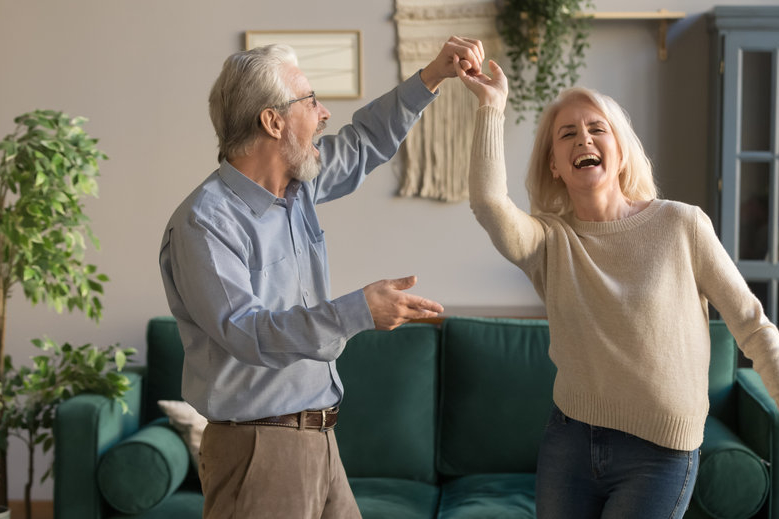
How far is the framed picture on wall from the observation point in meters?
3.55

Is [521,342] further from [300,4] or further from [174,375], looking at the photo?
[300,4]

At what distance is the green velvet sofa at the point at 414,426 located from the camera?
269cm

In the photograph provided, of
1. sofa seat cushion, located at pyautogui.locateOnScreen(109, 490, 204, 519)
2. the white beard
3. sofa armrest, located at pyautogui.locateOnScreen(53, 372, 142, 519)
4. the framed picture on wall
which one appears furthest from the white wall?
the white beard

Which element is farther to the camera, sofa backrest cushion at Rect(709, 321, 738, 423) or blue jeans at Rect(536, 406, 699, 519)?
sofa backrest cushion at Rect(709, 321, 738, 423)

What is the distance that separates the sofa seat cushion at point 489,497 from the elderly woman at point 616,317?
41.9 inches

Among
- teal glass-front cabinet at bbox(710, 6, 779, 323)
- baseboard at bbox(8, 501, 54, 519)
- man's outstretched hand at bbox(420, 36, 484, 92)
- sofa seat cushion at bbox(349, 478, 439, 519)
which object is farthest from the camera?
baseboard at bbox(8, 501, 54, 519)

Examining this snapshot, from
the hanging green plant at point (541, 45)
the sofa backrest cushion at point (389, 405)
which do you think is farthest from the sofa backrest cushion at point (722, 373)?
the hanging green plant at point (541, 45)

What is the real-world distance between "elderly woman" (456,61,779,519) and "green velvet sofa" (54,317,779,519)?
3.74ft

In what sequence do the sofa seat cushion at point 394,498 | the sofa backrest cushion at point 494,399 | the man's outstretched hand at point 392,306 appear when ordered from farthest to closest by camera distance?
the sofa backrest cushion at point 494,399
the sofa seat cushion at point 394,498
the man's outstretched hand at point 392,306

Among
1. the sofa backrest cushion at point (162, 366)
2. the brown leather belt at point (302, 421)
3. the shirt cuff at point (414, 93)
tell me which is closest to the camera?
the brown leather belt at point (302, 421)

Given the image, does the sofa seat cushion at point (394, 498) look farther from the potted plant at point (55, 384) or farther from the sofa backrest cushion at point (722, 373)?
the sofa backrest cushion at point (722, 373)

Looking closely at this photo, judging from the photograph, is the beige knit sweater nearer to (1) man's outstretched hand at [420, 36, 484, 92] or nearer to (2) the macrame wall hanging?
→ (1) man's outstretched hand at [420, 36, 484, 92]

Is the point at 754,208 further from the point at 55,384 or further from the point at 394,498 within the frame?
the point at 55,384

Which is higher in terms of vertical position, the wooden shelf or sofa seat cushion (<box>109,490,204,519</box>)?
the wooden shelf
